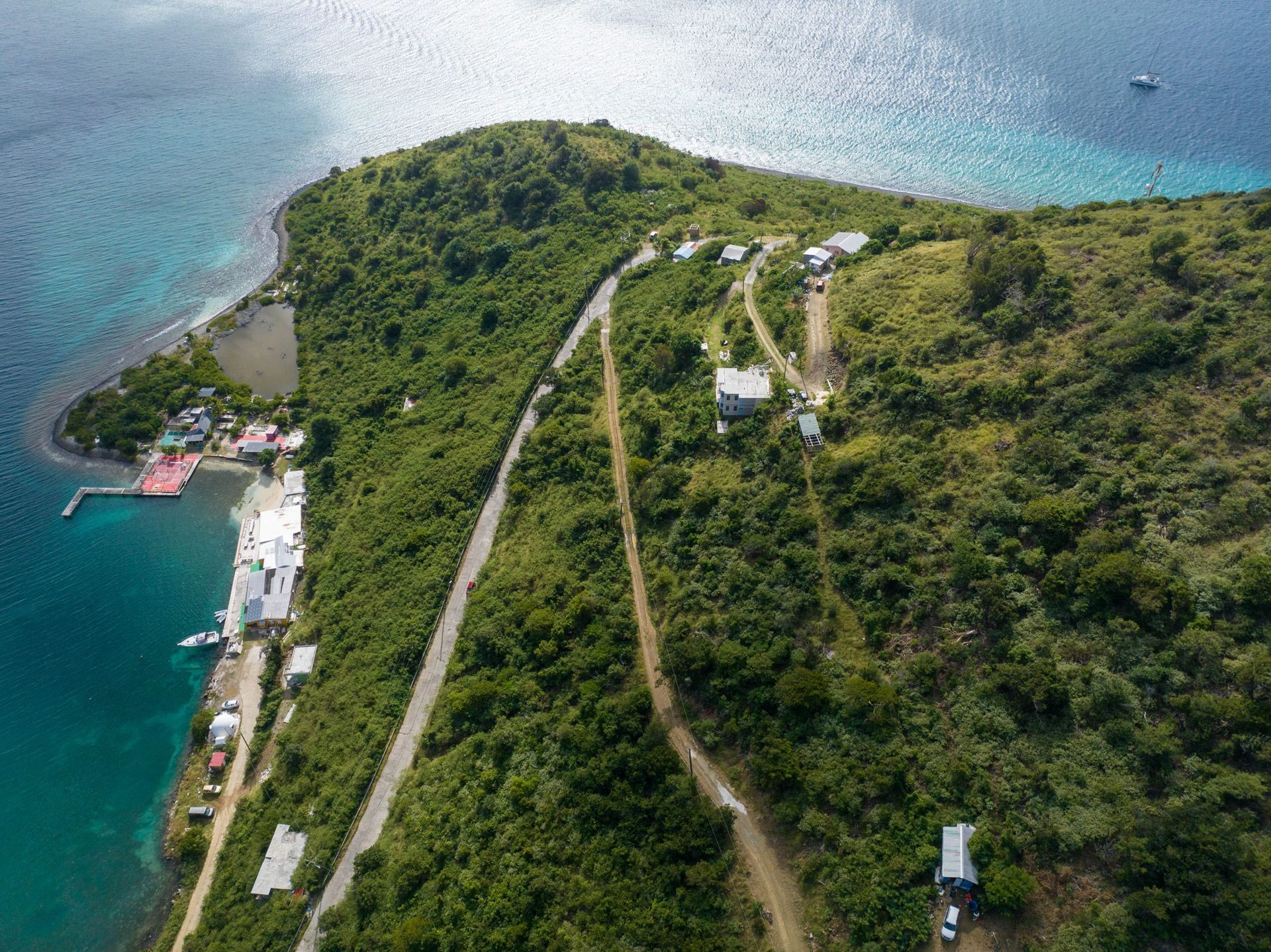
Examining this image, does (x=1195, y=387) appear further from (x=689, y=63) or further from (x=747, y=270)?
(x=689, y=63)

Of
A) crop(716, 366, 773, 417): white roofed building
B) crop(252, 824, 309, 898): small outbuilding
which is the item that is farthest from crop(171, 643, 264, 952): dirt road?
crop(716, 366, 773, 417): white roofed building

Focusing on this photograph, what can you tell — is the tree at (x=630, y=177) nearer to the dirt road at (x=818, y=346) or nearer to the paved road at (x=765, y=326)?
the paved road at (x=765, y=326)

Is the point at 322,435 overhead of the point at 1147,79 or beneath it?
beneath

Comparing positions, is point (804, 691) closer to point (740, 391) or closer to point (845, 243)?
point (740, 391)

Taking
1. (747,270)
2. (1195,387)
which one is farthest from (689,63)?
(1195,387)

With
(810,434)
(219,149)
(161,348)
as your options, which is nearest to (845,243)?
(810,434)

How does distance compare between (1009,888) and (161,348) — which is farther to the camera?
(161,348)
